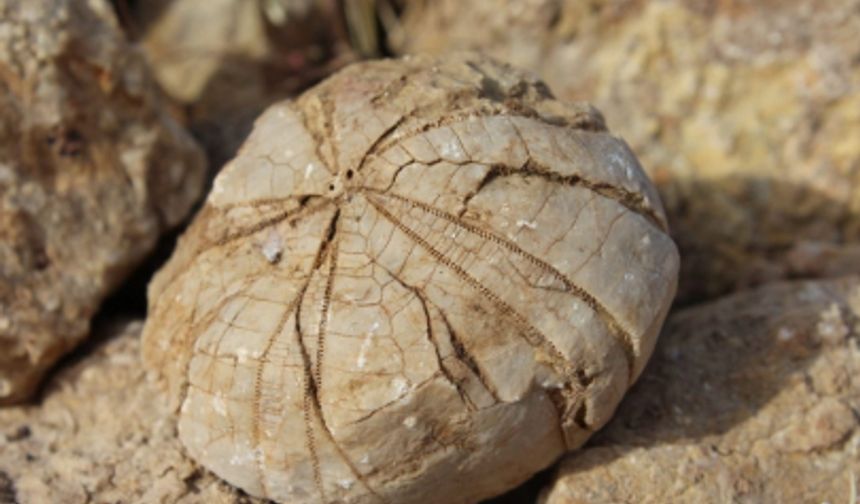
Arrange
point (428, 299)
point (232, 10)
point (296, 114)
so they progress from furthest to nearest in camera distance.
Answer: point (232, 10), point (296, 114), point (428, 299)

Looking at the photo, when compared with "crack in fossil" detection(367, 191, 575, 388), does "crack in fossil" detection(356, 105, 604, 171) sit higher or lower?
higher

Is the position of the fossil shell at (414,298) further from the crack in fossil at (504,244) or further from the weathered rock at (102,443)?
the weathered rock at (102,443)

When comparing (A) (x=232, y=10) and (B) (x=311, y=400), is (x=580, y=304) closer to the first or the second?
(B) (x=311, y=400)

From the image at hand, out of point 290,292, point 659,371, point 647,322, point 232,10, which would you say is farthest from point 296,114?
point 232,10

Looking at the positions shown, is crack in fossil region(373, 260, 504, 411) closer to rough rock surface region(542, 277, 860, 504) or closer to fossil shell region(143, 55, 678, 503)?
fossil shell region(143, 55, 678, 503)

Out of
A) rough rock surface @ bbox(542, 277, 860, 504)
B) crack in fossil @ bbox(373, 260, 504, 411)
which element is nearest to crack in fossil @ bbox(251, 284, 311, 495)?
crack in fossil @ bbox(373, 260, 504, 411)

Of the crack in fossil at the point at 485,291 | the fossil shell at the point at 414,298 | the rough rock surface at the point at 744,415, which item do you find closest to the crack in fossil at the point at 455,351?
the fossil shell at the point at 414,298

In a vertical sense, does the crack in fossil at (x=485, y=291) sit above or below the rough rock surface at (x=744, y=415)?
above
